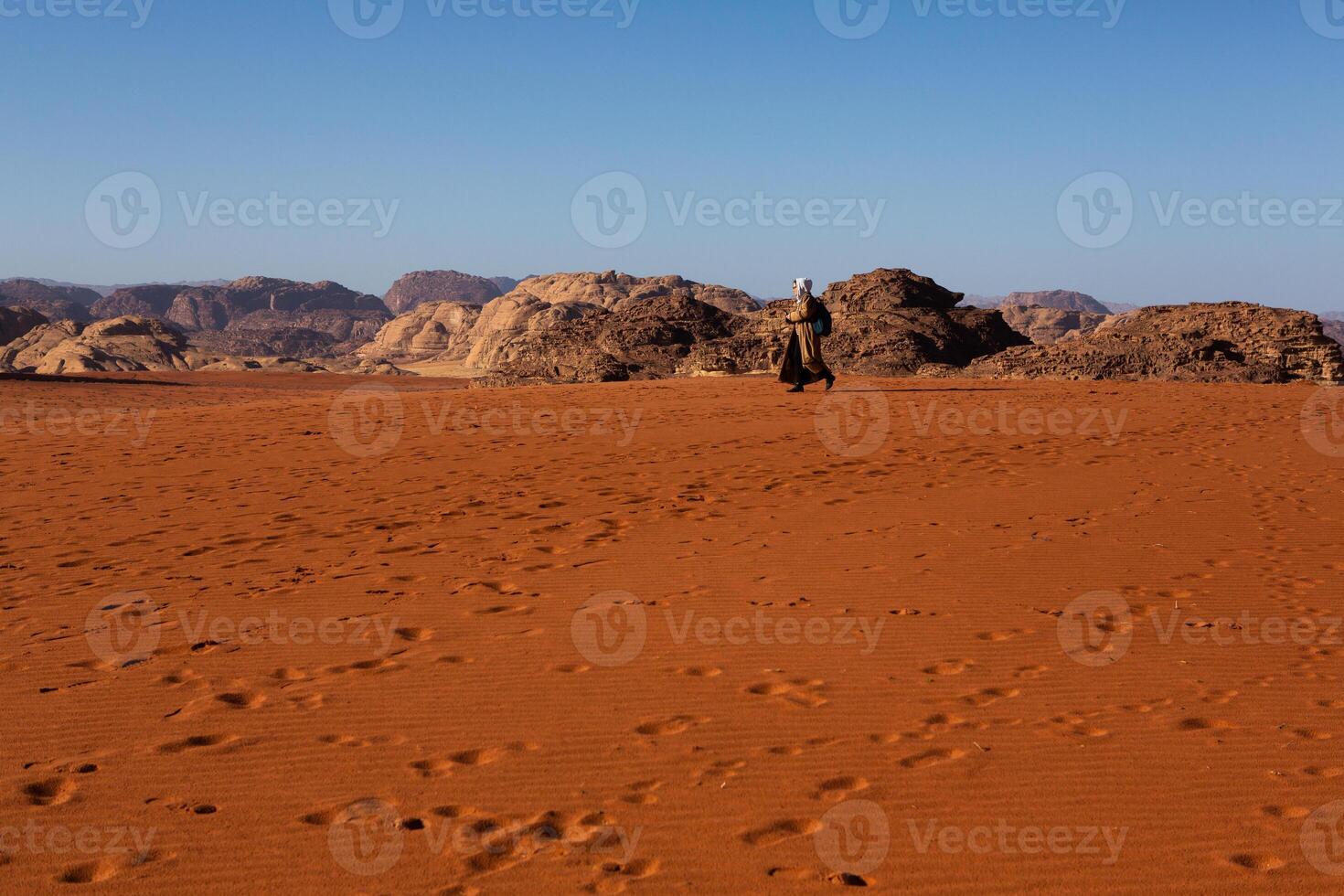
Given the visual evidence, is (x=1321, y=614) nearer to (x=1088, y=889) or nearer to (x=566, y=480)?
(x=1088, y=889)

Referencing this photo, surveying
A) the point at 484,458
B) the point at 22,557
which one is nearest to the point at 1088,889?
the point at 22,557

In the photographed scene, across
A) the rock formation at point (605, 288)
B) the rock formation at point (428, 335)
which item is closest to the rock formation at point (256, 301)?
the rock formation at point (428, 335)

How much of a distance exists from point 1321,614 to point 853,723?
11.2 feet
